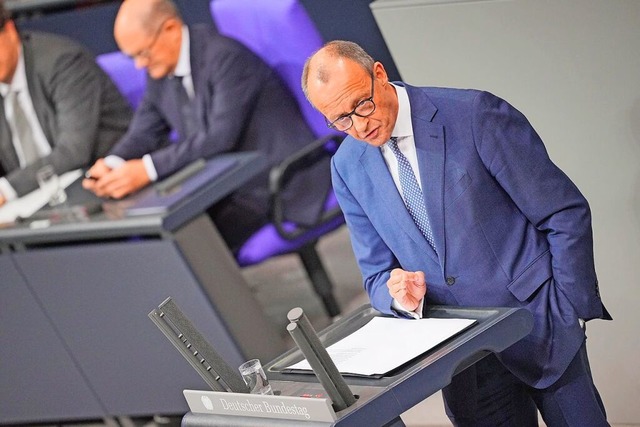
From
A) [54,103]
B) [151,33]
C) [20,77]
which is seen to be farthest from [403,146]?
[20,77]

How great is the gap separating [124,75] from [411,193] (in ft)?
10.7

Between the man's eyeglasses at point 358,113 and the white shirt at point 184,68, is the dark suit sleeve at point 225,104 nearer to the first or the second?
the white shirt at point 184,68

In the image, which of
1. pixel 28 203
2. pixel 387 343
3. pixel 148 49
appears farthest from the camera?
pixel 148 49

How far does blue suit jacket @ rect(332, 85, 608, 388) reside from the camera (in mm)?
2344

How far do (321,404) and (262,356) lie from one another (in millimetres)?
2315

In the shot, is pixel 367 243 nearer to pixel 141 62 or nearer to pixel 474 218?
pixel 474 218

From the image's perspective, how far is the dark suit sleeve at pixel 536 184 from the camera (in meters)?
2.33

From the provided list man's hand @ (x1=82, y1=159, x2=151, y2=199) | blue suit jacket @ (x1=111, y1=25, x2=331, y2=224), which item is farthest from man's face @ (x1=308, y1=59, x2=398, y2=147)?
blue suit jacket @ (x1=111, y1=25, x2=331, y2=224)

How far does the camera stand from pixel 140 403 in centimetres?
454

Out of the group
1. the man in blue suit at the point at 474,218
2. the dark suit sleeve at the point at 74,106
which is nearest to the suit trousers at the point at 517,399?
the man in blue suit at the point at 474,218

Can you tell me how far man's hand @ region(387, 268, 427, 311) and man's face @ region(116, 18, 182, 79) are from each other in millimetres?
2718

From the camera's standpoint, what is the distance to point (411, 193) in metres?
2.45

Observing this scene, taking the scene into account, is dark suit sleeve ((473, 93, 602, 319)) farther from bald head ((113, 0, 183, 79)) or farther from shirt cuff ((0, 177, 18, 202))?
shirt cuff ((0, 177, 18, 202))

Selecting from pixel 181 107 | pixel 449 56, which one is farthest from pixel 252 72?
pixel 449 56
